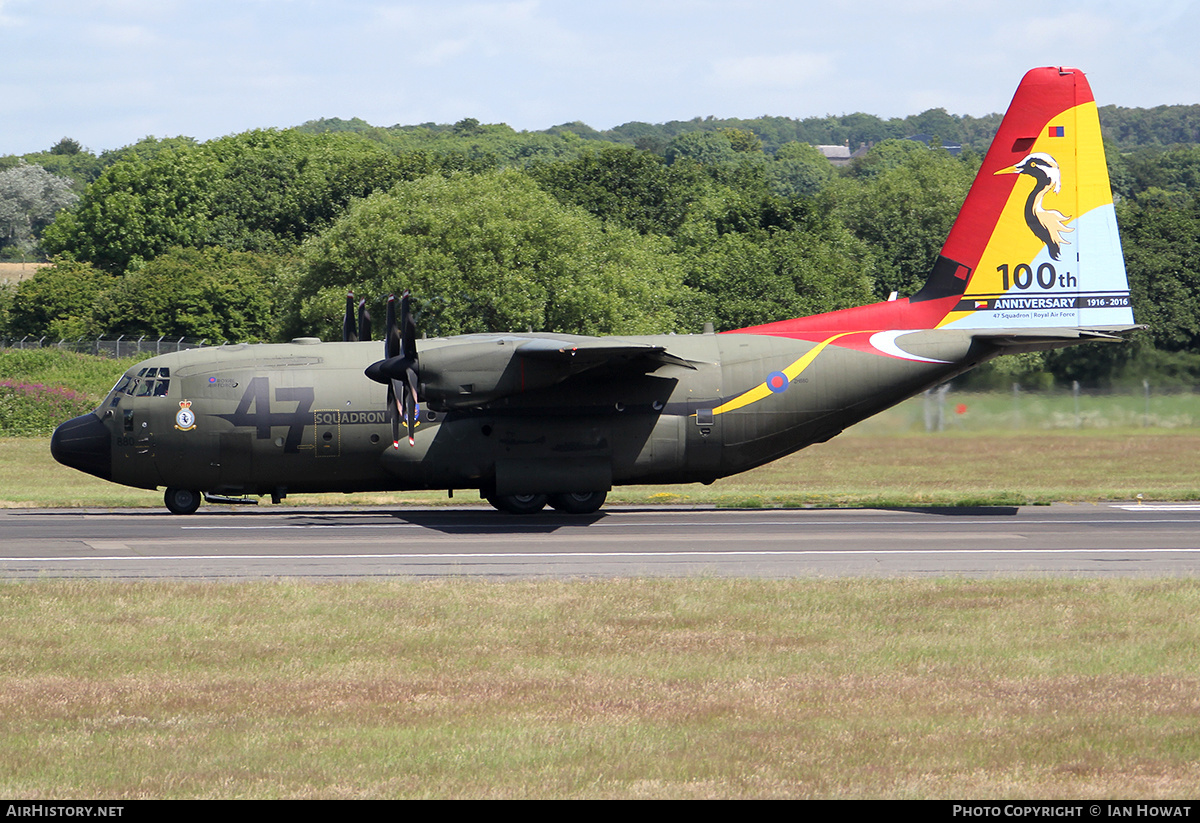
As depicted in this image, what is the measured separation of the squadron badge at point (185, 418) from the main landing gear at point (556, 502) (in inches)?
276

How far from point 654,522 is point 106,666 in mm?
15362

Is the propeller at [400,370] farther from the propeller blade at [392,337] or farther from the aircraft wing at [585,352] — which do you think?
the aircraft wing at [585,352]

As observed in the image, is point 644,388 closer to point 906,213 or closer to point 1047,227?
point 1047,227

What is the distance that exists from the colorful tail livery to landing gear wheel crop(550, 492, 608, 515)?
563 cm

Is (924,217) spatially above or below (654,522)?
above

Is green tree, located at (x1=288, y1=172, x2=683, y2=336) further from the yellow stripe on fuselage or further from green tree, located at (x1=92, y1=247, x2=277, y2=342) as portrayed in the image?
the yellow stripe on fuselage

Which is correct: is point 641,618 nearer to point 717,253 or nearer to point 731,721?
point 731,721

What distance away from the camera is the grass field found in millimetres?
9914

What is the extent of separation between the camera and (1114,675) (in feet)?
43.6

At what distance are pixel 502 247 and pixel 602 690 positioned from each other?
41.8 meters

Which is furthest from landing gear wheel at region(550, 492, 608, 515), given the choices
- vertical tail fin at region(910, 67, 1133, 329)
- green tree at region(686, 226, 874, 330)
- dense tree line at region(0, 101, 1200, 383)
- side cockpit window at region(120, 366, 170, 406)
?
green tree at region(686, 226, 874, 330)

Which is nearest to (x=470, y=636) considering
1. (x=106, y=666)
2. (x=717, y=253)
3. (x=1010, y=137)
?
(x=106, y=666)

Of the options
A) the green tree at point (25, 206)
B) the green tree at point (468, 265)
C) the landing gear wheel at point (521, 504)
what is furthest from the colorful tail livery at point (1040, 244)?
the green tree at point (25, 206)

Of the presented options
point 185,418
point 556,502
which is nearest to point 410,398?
point 556,502
